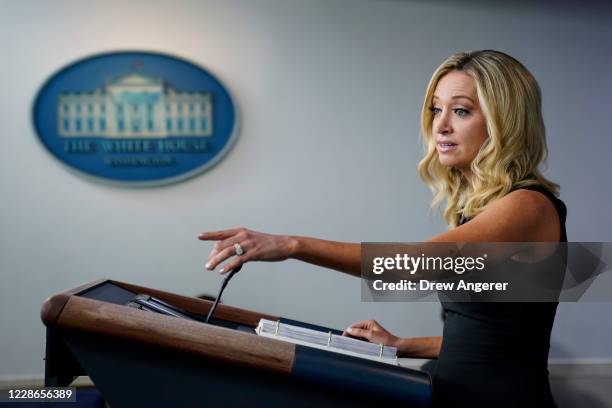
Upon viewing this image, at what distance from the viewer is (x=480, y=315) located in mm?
1223

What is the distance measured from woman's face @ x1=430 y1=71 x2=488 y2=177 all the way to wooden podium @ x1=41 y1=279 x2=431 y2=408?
61cm

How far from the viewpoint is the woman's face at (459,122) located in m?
1.37

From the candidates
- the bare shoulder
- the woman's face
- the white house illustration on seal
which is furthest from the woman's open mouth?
the white house illustration on seal

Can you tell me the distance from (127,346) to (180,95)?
2899 millimetres

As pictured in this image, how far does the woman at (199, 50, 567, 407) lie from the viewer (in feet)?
3.56

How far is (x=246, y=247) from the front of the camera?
1010 millimetres

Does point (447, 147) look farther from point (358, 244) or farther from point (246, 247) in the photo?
point (246, 247)

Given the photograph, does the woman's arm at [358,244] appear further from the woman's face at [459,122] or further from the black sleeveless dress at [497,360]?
the woman's face at [459,122]

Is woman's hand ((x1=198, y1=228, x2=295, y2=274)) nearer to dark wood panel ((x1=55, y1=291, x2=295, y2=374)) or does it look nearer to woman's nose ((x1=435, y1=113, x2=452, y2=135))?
dark wood panel ((x1=55, y1=291, x2=295, y2=374))

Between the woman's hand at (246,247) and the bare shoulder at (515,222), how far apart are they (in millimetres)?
321

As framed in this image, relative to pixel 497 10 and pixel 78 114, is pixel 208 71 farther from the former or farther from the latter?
pixel 497 10

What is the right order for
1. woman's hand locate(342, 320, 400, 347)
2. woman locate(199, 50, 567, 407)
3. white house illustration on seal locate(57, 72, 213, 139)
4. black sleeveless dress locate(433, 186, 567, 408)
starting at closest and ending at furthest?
woman locate(199, 50, 567, 407) → black sleeveless dress locate(433, 186, 567, 408) → woman's hand locate(342, 320, 400, 347) → white house illustration on seal locate(57, 72, 213, 139)

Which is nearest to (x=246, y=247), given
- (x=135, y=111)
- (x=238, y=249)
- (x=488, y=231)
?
(x=238, y=249)

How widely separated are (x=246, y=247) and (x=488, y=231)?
464mm
